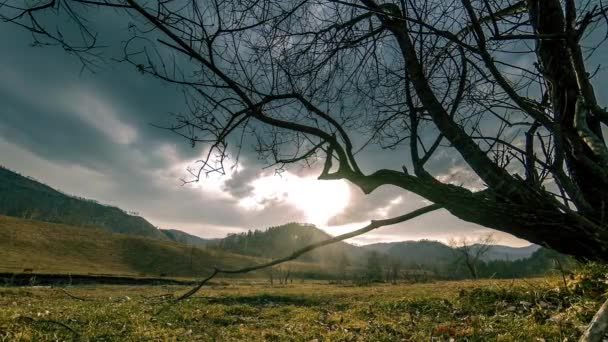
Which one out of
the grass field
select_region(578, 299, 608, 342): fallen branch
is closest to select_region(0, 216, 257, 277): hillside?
the grass field

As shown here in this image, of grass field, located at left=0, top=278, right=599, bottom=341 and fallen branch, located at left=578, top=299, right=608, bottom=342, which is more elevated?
fallen branch, located at left=578, top=299, right=608, bottom=342

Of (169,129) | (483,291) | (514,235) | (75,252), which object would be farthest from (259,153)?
(75,252)

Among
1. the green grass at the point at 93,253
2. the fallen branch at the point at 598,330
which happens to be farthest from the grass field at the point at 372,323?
the green grass at the point at 93,253

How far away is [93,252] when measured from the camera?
120 metres

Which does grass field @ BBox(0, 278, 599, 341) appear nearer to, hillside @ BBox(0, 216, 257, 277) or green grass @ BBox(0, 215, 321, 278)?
hillside @ BBox(0, 216, 257, 277)

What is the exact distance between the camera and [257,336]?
6574mm

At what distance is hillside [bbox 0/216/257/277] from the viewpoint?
9881 centimetres

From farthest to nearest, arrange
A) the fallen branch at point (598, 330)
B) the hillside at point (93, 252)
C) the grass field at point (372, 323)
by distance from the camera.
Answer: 1. the hillside at point (93, 252)
2. the grass field at point (372, 323)
3. the fallen branch at point (598, 330)

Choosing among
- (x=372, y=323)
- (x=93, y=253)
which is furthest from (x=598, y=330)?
(x=93, y=253)

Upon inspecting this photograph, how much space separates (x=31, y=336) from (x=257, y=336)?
3.28 m

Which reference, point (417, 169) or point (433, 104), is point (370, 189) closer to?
point (417, 169)

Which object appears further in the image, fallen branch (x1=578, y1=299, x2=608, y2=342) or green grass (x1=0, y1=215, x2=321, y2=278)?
green grass (x1=0, y1=215, x2=321, y2=278)

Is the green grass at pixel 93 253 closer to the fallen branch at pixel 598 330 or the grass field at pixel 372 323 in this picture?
the grass field at pixel 372 323

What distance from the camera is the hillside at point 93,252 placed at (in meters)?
98.8
